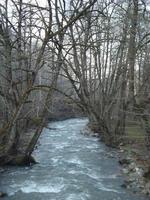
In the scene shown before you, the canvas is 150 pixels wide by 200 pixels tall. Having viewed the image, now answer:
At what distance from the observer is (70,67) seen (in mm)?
20453

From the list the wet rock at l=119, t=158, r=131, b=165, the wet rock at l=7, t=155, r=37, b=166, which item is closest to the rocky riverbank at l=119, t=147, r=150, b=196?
the wet rock at l=119, t=158, r=131, b=165

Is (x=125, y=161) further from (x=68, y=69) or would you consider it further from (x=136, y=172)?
(x=68, y=69)

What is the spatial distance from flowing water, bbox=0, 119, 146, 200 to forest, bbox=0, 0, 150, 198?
1.04 m

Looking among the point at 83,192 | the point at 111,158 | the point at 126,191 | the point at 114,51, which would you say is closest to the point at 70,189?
the point at 83,192

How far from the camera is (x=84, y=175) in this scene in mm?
13188

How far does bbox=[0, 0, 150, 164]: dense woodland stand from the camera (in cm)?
1134

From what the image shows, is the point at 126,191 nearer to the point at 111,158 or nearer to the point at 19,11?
the point at 111,158

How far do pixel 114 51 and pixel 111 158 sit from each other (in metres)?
12.1

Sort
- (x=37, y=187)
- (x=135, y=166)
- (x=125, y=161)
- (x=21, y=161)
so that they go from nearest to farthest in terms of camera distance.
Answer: (x=37, y=187)
(x=135, y=166)
(x=21, y=161)
(x=125, y=161)

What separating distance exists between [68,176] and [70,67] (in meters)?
8.62

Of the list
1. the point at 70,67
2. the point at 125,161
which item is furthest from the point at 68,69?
the point at 125,161

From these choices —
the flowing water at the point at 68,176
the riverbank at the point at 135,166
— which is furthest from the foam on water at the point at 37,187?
the riverbank at the point at 135,166

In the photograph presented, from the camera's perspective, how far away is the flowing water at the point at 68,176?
1091 cm

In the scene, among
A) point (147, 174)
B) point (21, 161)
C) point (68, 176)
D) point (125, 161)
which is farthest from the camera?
point (125, 161)
